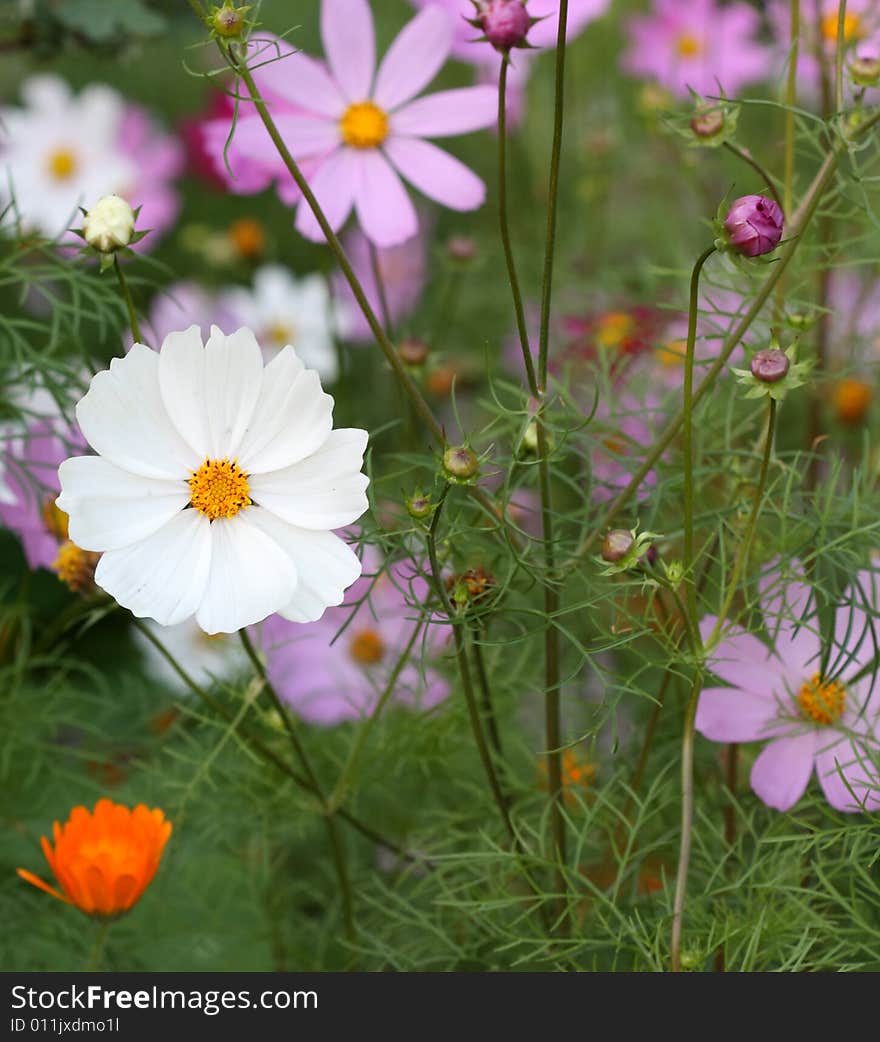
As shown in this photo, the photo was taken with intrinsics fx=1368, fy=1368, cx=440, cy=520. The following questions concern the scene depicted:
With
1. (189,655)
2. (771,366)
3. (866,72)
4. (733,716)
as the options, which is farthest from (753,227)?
(189,655)

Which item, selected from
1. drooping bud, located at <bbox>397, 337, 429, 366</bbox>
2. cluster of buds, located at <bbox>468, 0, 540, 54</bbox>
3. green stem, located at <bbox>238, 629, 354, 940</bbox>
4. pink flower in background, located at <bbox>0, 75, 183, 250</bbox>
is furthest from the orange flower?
pink flower in background, located at <bbox>0, 75, 183, 250</bbox>

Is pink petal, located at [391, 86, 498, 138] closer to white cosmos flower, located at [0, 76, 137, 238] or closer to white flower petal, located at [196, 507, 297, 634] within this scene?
white flower petal, located at [196, 507, 297, 634]

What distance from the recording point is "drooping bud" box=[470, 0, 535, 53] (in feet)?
1.77

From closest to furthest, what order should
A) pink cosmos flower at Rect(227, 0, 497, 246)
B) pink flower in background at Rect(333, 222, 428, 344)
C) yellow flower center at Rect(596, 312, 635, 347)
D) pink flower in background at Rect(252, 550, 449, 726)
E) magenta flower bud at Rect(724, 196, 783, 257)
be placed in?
1. magenta flower bud at Rect(724, 196, 783, 257)
2. pink cosmos flower at Rect(227, 0, 497, 246)
3. pink flower in background at Rect(252, 550, 449, 726)
4. yellow flower center at Rect(596, 312, 635, 347)
5. pink flower in background at Rect(333, 222, 428, 344)

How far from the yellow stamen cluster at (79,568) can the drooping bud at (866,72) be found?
1.43ft

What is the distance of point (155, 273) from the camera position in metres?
1.48

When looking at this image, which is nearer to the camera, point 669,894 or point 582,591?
point 669,894

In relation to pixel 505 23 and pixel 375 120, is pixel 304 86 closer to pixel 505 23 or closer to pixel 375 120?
pixel 375 120


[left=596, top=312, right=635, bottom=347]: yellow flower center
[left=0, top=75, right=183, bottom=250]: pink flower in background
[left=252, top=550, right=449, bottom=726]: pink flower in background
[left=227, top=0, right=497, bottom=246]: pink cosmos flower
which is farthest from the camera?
[left=0, top=75, right=183, bottom=250]: pink flower in background

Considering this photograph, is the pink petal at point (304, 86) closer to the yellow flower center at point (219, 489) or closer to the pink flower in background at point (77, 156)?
Answer: the yellow flower center at point (219, 489)

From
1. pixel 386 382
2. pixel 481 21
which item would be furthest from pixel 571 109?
pixel 481 21

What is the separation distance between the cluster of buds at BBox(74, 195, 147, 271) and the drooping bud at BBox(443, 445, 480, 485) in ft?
0.52

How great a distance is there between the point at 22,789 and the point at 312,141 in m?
0.46
